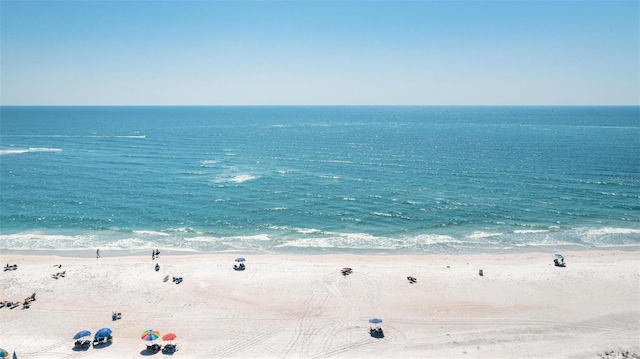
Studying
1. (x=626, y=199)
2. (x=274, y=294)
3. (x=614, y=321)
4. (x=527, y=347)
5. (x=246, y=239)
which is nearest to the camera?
(x=527, y=347)

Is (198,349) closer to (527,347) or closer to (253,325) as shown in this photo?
(253,325)

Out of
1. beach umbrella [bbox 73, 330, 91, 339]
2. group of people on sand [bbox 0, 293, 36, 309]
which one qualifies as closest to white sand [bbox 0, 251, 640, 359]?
group of people on sand [bbox 0, 293, 36, 309]

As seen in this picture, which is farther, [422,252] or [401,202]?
[401,202]

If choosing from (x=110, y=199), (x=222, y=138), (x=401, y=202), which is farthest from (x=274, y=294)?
(x=222, y=138)

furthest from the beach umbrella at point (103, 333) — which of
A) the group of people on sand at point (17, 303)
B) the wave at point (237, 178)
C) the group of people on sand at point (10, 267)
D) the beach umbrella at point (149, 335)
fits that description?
the wave at point (237, 178)

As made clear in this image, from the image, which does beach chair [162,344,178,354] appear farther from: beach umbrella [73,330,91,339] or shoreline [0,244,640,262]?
shoreline [0,244,640,262]

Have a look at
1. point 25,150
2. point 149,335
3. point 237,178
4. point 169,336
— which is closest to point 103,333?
point 149,335

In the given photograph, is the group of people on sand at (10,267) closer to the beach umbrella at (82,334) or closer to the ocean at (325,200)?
the ocean at (325,200)
